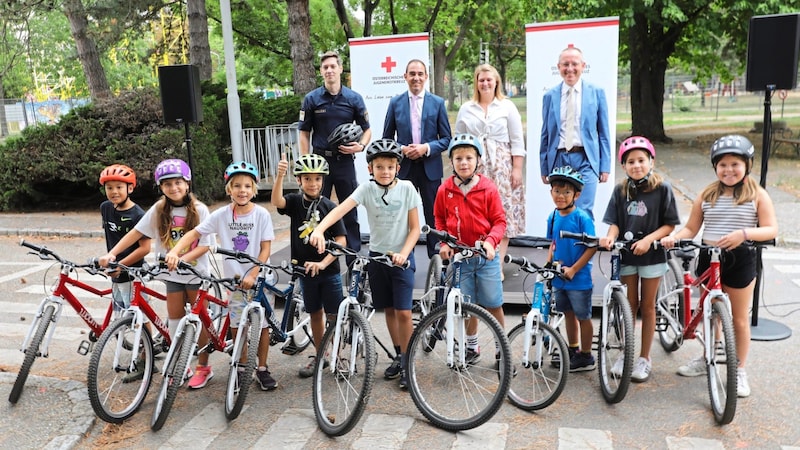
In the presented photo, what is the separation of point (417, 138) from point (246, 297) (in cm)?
290

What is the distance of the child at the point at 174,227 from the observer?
16.7 feet

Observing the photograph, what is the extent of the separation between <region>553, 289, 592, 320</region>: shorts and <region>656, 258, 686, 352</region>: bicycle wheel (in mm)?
562

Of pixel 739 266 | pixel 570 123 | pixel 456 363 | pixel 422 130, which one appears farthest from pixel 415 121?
pixel 739 266

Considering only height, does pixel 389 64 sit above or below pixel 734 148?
above

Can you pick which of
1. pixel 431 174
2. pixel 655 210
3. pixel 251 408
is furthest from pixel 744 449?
pixel 431 174

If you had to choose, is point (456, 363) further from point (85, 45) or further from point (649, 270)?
point (85, 45)

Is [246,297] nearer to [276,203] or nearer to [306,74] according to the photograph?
[276,203]

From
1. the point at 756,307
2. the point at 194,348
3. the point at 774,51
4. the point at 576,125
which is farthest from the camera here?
the point at 576,125

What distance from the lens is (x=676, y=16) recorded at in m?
18.0

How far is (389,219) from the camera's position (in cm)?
489

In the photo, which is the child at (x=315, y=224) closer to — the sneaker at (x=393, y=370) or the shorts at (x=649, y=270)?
the sneaker at (x=393, y=370)

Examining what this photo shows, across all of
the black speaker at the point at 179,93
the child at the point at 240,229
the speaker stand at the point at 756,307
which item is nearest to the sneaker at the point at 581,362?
the speaker stand at the point at 756,307

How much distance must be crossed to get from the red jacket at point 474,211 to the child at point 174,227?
6.00ft

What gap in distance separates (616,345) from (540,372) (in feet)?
1.84
